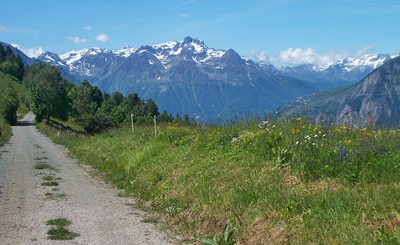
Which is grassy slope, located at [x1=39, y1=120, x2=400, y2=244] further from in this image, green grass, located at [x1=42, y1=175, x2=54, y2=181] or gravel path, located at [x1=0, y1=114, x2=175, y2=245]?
green grass, located at [x1=42, y1=175, x2=54, y2=181]

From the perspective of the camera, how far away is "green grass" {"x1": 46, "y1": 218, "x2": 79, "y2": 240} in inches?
387

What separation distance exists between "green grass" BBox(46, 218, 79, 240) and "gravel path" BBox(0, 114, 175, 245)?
119 mm

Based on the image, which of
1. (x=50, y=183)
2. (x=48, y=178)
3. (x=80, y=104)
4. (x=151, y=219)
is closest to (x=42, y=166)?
(x=48, y=178)

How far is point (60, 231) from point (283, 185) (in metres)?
4.83

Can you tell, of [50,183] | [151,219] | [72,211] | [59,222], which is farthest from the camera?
[50,183]

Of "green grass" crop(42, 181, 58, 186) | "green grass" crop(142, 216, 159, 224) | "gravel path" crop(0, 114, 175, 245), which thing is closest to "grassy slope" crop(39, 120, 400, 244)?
"green grass" crop(142, 216, 159, 224)

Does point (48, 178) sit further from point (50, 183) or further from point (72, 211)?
point (72, 211)

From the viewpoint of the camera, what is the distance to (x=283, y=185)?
34.7 ft

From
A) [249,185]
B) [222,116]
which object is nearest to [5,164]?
[222,116]

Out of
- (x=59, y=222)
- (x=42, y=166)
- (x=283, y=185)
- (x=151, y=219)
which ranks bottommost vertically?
(x=42, y=166)

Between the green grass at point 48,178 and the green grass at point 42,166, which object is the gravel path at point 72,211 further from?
the green grass at point 42,166

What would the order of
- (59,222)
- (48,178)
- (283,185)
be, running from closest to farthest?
(283,185) → (59,222) → (48,178)

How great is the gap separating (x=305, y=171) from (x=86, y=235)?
4.84 metres

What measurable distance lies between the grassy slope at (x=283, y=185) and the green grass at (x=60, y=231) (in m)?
2.37
